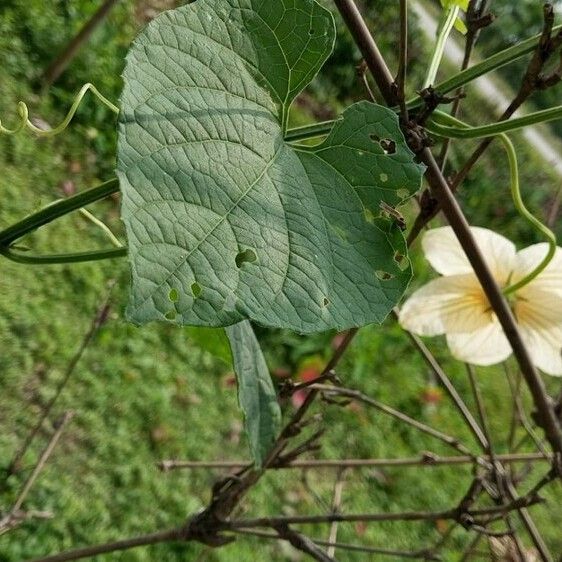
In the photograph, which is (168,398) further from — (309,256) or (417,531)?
(309,256)

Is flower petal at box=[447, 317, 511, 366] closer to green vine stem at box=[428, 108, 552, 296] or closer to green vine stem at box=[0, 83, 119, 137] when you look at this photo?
green vine stem at box=[428, 108, 552, 296]

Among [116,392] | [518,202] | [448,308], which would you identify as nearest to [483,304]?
[448,308]

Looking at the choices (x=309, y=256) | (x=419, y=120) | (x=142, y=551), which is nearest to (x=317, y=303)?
(x=309, y=256)

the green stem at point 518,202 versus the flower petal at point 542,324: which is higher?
the green stem at point 518,202

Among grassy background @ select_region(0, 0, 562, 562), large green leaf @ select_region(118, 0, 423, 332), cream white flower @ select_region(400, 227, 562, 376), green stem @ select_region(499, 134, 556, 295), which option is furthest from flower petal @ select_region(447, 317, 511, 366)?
grassy background @ select_region(0, 0, 562, 562)

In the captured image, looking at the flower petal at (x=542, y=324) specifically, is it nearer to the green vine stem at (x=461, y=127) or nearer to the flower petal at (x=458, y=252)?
the flower petal at (x=458, y=252)

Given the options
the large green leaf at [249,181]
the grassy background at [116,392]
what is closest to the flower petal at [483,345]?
the large green leaf at [249,181]
